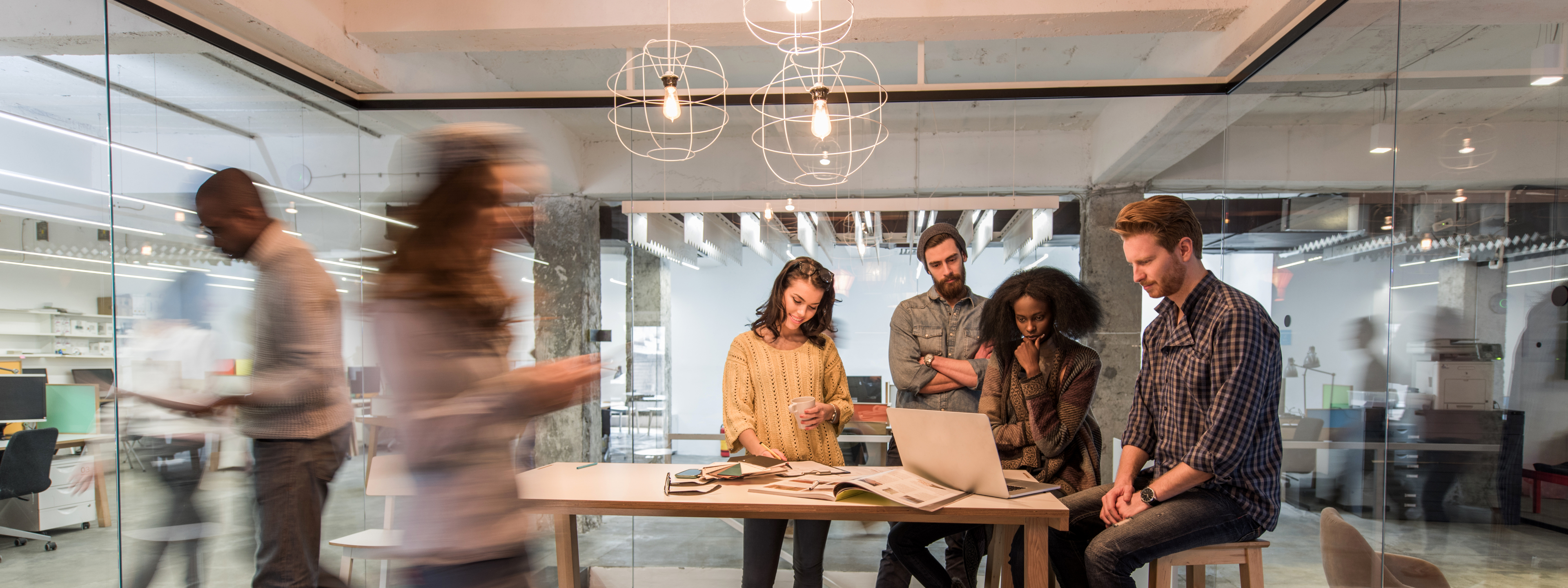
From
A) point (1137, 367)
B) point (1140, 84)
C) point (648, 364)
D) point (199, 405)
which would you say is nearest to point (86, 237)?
point (199, 405)

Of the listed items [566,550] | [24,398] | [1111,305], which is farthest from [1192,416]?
[24,398]

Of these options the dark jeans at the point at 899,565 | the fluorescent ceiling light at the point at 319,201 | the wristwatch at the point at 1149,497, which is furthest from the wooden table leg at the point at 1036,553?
the fluorescent ceiling light at the point at 319,201

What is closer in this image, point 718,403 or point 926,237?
point 926,237

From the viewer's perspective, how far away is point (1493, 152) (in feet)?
7.63

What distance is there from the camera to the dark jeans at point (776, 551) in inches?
98.7

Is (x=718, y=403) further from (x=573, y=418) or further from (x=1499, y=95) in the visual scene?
(x=1499, y=95)

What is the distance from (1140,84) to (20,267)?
15.0ft

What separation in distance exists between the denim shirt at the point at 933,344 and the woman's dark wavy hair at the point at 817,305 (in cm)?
54

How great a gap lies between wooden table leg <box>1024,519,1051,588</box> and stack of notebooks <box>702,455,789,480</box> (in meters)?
0.81

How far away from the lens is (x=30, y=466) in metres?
2.60

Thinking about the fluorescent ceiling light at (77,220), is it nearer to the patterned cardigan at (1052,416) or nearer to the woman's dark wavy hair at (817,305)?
the woman's dark wavy hair at (817,305)

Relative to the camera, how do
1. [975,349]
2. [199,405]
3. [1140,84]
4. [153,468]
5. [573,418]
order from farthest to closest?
[573,418], [1140,84], [975,349], [153,468], [199,405]

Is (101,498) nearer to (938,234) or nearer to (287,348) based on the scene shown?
(287,348)

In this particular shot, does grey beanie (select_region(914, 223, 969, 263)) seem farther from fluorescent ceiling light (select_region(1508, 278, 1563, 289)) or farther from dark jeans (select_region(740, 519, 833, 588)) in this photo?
fluorescent ceiling light (select_region(1508, 278, 1563, 289))
